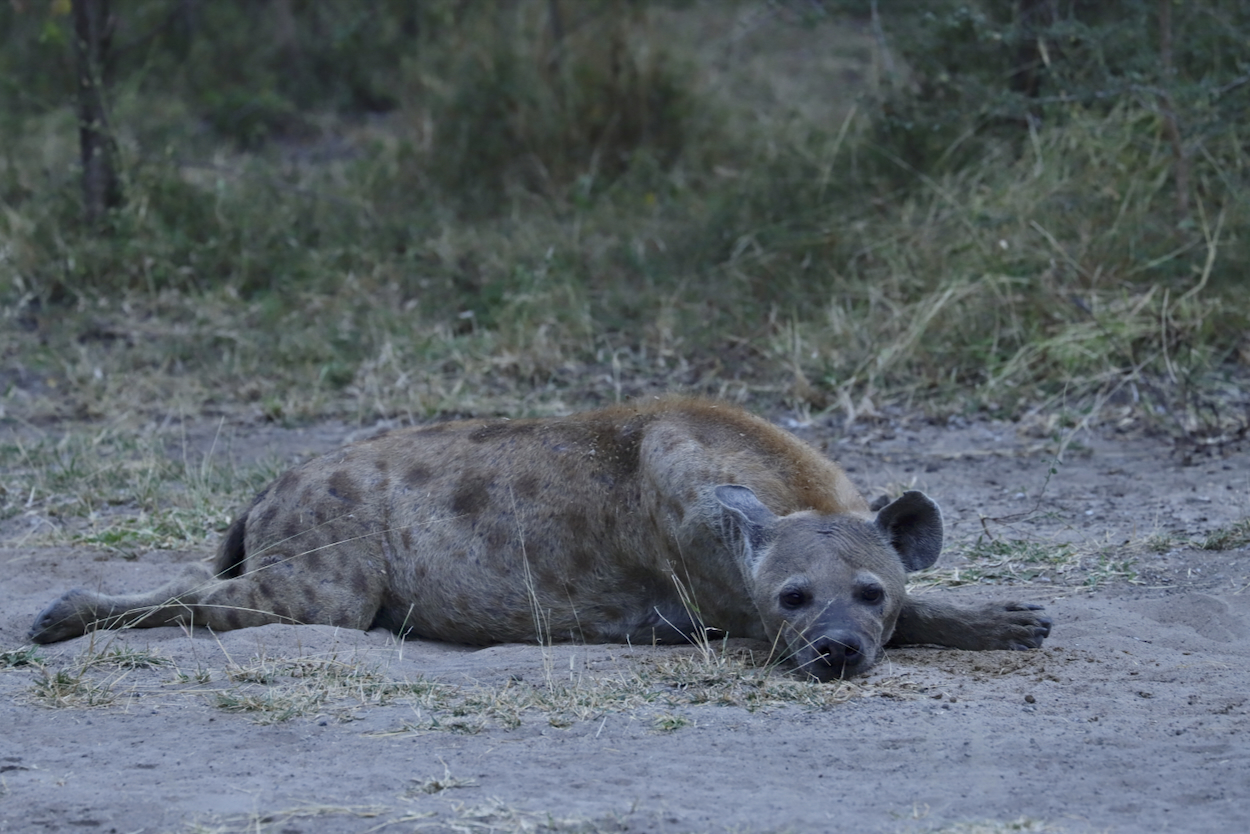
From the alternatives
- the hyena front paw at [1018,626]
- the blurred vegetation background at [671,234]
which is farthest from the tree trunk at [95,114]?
the hyena front paw at [1018,626]

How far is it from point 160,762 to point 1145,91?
5.92 m

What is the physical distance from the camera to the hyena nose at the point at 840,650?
3529 mm

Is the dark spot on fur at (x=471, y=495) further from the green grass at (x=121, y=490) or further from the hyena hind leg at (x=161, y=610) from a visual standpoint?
the green grass at (x=121, y=490)

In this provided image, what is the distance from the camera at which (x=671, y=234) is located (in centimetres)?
858

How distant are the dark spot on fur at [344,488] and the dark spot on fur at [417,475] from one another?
0.15 metres

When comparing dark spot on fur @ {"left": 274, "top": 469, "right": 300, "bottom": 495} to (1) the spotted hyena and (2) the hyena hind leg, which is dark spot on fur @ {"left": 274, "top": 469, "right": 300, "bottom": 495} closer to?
(1) the spotted hyena

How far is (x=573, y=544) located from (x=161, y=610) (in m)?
1.18

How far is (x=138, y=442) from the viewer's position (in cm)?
647

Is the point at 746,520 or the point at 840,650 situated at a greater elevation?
the point at 746,520

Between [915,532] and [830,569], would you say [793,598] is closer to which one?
[830,569]

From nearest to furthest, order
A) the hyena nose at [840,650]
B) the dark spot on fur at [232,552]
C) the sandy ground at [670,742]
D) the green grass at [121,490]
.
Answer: the sandy ground at [670,742]
the hyena nose at [840,650]
the dark spot on fur at [232,552]
the green grass at [121,490]

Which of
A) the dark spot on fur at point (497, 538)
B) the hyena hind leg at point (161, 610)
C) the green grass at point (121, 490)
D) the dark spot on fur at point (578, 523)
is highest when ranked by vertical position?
the dark spot on fur at point (578, 523)

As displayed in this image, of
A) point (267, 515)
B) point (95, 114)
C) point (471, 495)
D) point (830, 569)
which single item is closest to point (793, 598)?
point (830, 569)

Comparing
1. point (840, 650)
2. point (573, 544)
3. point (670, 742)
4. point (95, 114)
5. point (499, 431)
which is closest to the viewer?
point (670, 742)
